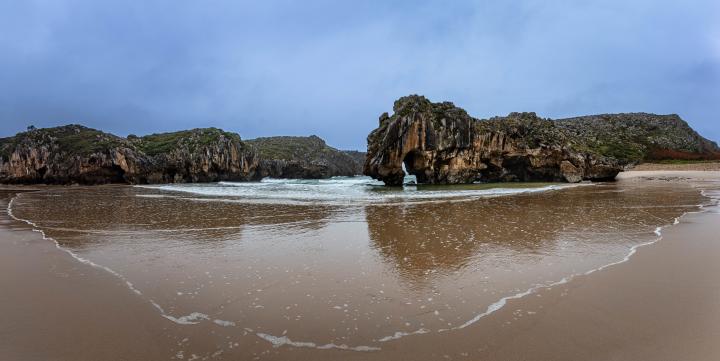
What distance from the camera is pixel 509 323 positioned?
13.4ft

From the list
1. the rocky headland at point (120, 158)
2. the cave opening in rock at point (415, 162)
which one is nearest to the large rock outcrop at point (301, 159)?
the rocky headland at point (120, 158)

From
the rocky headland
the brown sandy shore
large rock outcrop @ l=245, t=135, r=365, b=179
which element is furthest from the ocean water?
large rock outcrop @ l=245, t=135, r=365, b=179

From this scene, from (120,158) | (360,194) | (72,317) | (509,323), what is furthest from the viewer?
(120,158)

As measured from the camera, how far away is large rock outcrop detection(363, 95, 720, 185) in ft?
123

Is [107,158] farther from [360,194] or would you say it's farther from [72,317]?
[72,317]

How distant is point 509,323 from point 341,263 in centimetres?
345

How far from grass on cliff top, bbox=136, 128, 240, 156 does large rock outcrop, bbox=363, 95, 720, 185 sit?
34545mm

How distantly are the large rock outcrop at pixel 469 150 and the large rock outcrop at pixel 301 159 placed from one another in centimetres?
4170

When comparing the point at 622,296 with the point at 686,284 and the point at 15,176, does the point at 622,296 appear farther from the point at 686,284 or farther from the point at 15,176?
the point at 15,176

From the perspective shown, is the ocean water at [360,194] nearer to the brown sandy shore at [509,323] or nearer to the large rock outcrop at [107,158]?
the brown sandy shore at [509,323]

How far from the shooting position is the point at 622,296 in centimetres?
484

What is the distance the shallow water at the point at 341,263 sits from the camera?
165 inches

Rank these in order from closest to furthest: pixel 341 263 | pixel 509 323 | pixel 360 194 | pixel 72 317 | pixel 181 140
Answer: pixel 509 323, pixel 72 317, pixel 341 263, pixel 360 194, pixel 181 140

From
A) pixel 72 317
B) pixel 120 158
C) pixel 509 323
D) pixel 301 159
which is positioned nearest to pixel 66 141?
pixel 120 158
